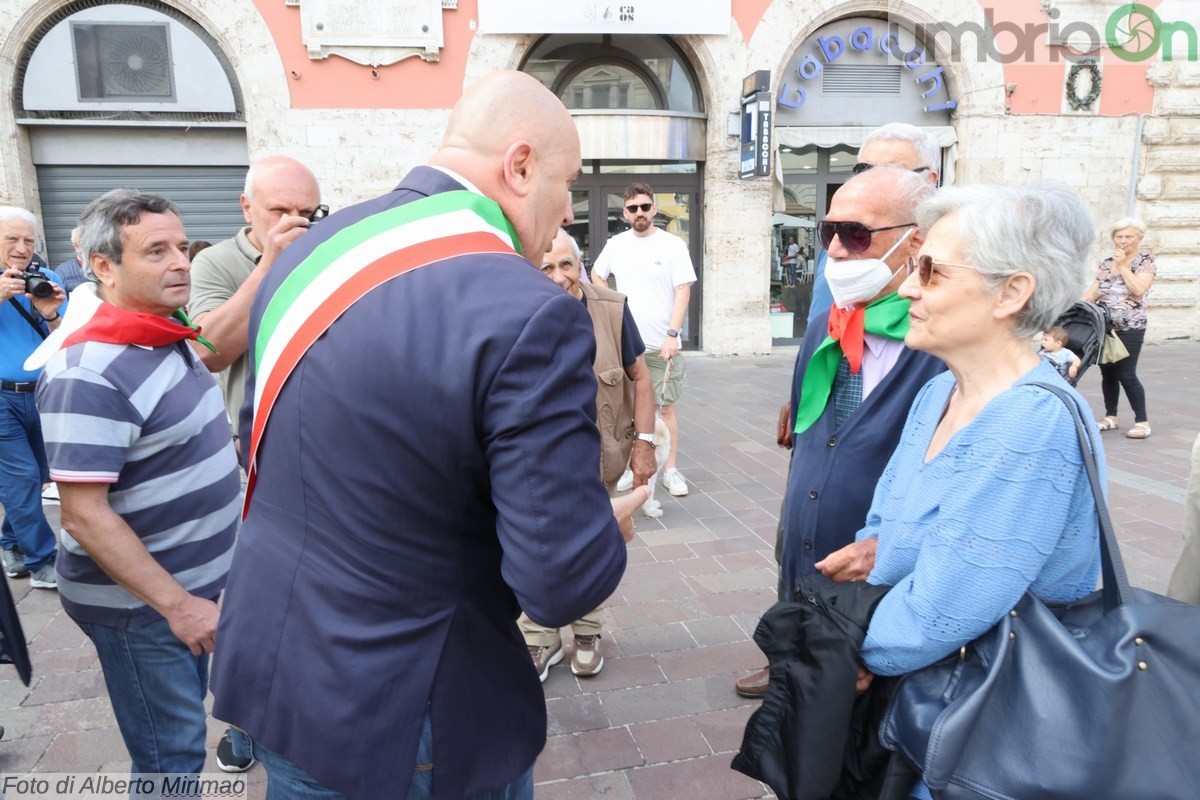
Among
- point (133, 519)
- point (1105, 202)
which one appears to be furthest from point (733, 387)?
point (133, 519)

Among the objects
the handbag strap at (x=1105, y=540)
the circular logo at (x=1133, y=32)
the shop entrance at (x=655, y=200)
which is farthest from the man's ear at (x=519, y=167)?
the circular logo at (x=1133, y=32)

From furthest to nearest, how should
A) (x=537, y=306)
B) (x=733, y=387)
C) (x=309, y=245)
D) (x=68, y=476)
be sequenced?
(x=733, y=387)
(x=68, y=476)
(x=309, y=245)
(x=537, y=306)

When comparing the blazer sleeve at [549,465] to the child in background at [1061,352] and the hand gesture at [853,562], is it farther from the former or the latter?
the child in background at [1061,352]

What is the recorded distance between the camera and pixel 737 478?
6.06m

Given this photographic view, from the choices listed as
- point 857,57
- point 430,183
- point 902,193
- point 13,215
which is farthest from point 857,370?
point 857,57

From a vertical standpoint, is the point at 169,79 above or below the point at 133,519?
above

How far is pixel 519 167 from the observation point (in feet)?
4.83

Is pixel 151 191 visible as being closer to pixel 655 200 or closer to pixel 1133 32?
pixel 655 200

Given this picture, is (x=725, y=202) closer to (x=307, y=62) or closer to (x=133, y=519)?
(x=307, y=62)

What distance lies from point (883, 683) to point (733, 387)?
8.12 metres

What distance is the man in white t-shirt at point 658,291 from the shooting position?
5.83 metres

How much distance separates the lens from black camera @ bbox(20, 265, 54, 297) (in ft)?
14.3

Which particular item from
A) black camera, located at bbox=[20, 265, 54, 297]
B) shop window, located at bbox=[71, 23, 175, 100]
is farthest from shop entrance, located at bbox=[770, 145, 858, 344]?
black camera, located at bbox=[20, 265, 54, 297]

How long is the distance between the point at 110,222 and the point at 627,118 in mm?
9630
